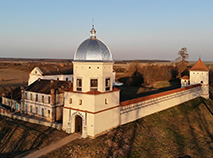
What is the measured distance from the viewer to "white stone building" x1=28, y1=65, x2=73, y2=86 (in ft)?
130

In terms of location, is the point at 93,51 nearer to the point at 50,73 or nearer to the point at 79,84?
the point at 79,84

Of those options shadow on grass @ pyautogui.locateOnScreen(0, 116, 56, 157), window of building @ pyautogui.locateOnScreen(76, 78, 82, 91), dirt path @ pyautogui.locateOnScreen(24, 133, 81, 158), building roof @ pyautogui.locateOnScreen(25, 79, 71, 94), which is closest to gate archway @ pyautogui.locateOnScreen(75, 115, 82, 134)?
dirt path @ pyautogui.locateOnScreen(24, 133, 81, 158)

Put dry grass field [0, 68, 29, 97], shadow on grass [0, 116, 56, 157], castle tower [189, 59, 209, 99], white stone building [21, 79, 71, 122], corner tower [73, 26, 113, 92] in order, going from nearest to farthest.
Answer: shadow on grass [0, 116, 56, 157]
corner tower [73, 26, 113, 92]
white stone building [21, 79, 71, 122]
castle tower [189, 59, 209, 99]
dry grass field [0, 68, 29, 97]

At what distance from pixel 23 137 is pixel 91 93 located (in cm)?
831

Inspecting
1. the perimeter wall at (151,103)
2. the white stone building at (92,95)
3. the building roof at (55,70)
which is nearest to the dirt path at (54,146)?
→ the white stone building at (92,95)

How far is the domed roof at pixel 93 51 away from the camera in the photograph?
20000mm

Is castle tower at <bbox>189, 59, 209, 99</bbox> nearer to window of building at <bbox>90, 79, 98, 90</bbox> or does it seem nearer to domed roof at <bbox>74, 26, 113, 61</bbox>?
domed roof at <bbox>74, 26, 113, 61</bbox>

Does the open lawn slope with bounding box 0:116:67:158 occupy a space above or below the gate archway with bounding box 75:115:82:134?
below

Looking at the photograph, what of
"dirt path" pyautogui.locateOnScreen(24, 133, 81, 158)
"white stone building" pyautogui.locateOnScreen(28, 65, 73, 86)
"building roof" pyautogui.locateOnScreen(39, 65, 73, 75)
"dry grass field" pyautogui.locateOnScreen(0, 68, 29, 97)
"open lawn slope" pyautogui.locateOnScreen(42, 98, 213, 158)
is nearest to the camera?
"dirt path" pyautogui.locateOnScreen(24, 133, 81, 158)

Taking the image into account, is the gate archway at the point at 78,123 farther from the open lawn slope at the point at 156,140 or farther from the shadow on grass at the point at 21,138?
the shadow on grass at the point at 21,138

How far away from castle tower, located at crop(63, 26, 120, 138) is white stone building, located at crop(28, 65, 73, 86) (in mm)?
20364

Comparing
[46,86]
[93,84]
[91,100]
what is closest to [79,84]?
[93,84]

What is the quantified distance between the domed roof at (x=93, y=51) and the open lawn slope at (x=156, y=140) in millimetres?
7553

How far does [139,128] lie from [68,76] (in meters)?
25.0
